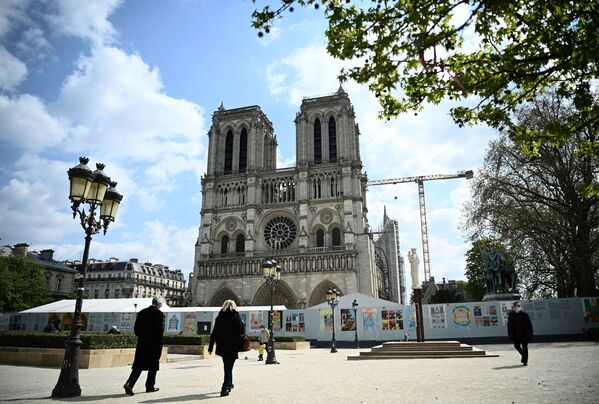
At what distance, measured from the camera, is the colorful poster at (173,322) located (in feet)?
90.9

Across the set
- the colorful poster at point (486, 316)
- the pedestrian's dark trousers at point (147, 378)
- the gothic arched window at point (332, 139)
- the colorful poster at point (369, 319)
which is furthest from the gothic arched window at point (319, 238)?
the pedestrian's dark trousers at point (147, 378)

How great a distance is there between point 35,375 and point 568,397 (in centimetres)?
1012

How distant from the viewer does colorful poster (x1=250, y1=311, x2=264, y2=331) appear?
87.0 feet

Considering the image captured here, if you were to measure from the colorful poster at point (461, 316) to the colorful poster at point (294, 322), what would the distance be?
371 inches

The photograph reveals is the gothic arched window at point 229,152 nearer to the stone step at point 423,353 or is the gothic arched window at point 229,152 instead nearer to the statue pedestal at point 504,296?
the statue pedestal at point 504,296

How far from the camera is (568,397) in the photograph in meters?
5.26

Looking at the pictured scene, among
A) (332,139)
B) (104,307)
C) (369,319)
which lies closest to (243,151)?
(332,139)

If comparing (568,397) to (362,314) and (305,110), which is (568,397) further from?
(305,110)

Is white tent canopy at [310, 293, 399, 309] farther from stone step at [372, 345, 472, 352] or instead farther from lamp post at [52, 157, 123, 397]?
lamp post at [52, 157, 123, 397]

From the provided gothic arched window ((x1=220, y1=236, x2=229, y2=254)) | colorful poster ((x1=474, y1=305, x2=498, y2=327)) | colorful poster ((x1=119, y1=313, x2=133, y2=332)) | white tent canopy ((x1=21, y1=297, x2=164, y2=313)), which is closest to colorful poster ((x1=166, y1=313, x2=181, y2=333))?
white tent canopy ((x1=21, y1=297, x2=164, y2=313))

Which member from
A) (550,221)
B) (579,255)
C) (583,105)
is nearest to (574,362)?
(583,105)

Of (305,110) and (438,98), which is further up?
(305,110)

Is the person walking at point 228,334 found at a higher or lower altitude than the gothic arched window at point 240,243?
lower

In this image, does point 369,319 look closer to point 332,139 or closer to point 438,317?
point 438,317
